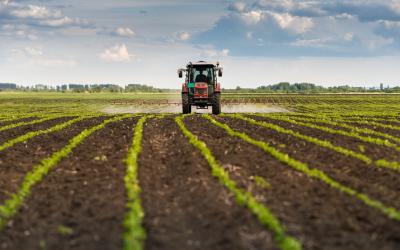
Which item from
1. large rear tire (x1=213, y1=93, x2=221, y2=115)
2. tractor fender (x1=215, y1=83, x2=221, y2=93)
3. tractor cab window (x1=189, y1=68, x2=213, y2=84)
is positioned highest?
tractor cab window (x1=189, y1=68, x2=213, y2=84)

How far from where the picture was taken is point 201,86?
2950 centimetres

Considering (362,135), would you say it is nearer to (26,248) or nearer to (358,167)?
(358,167)

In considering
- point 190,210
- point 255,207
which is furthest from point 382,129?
point 190,210

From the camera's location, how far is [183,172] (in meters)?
12.4

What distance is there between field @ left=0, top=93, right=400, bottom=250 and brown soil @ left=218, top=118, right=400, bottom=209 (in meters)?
0.03

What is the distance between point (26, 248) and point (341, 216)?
5.41 metres

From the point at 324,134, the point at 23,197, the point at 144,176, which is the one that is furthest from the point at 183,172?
the point at 324,134

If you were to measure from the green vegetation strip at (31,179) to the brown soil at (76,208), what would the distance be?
0.15 metres

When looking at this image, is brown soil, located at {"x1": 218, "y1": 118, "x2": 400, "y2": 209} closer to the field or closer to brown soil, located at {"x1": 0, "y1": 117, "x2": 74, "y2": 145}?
the field

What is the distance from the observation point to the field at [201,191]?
312 inches

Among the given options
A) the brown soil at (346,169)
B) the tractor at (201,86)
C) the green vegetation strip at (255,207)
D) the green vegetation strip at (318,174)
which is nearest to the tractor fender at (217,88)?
the tractor at (201,86)

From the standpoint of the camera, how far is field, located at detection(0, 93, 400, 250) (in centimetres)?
792

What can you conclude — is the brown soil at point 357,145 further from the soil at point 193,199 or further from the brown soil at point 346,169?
the brown soil at point 346,169

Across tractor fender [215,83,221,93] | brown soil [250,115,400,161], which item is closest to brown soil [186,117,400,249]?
brown soil [250,115,400,161]
